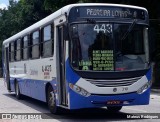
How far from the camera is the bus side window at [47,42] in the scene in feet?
42.4

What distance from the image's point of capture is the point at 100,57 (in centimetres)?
1123

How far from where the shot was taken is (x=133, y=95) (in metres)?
11.4

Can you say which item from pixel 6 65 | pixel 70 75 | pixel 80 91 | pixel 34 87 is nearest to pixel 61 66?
pixel 70 75

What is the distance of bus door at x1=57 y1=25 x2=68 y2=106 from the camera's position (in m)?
11.6

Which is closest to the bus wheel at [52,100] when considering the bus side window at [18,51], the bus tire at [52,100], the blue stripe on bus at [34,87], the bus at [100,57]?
the bus tire at [52,100]

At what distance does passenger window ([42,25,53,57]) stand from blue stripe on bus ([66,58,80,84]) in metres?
1.77

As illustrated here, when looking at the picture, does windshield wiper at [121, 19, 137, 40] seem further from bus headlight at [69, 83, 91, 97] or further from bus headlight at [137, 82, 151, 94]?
bus headlight at [69, 83, 91, 97]

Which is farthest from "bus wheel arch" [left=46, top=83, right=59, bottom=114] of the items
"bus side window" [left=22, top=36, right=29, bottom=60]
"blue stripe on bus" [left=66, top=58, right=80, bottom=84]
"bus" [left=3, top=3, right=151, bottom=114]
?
"bus side window" [left=22, top=36, right=29, bottom=60]

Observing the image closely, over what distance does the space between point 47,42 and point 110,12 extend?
9.04 ft

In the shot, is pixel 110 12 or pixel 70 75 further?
pixel 110 12

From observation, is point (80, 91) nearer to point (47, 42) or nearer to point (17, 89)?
point (47, 42)

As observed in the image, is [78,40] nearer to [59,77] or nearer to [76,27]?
[76,27]

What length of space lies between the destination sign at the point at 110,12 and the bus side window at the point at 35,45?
3738mm

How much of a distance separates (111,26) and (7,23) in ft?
195
